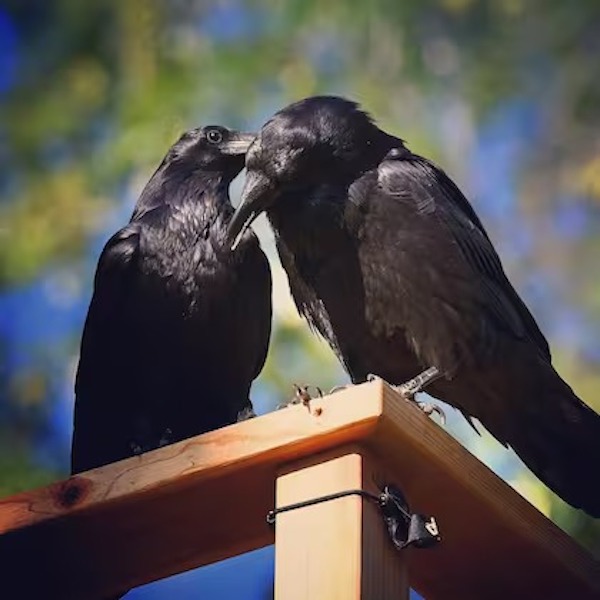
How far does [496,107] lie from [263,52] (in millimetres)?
437

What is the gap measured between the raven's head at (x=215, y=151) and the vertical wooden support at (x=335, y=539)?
1.11m

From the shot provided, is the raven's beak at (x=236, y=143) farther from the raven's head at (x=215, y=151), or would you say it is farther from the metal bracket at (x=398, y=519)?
the metal bracket at (x=398, y=519)

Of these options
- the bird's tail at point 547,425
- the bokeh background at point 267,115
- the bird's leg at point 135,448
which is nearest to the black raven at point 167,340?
the bird's leg at point 135,448

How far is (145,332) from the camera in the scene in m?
2.09

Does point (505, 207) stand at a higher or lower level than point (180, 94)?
lower

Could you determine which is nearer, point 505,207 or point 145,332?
point 145,332

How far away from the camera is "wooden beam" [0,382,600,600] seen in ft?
4.00

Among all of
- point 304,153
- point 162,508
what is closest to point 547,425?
point 304,153

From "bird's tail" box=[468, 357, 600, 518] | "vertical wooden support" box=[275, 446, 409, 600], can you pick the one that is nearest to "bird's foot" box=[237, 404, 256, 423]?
"bird's tail" box=[468, 357, 600, 518]

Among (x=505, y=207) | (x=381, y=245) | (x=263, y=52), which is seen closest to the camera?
(x=381, y=245)

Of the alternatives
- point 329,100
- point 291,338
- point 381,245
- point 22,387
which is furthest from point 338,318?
point 22,387

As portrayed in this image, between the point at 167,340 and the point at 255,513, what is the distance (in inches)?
30.4

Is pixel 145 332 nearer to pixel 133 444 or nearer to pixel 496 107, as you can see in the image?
pixel 133 444

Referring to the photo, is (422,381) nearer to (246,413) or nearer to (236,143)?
(246,413)
